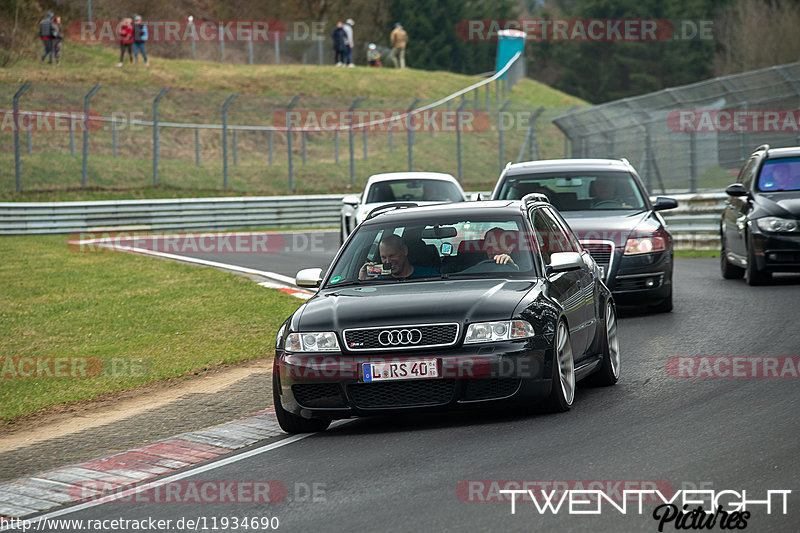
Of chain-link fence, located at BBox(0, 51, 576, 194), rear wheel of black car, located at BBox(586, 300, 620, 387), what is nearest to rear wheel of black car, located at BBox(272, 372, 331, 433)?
rear wheel of black car, located at BBox(586, 300, 620, 387)

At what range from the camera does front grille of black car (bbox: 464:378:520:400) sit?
7.60 m

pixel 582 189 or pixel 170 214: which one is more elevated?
pixel 582 189

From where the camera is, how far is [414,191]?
21.6 meters

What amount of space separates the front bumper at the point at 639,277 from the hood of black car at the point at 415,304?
16.9 feet

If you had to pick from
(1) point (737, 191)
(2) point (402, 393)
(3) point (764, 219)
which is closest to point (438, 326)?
(2) point (402, 393)

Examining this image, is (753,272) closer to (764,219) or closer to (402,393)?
(764,219)

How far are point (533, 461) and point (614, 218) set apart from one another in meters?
7.32

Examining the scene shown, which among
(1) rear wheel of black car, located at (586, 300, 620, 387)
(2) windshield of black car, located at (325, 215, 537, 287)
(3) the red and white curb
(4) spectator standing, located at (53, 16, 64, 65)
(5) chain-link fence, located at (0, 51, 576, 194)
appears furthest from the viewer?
(4) spectator standing, located at (53, 16, 64, 65)

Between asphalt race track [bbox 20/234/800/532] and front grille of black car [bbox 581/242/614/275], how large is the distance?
11.3 ft

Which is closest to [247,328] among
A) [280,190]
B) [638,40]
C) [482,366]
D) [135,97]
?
[482,366]

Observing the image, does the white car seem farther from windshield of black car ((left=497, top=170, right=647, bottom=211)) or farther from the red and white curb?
the red and white curb

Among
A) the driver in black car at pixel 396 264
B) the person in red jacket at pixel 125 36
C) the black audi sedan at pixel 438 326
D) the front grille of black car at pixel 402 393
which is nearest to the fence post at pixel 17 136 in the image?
the person in red jacket at pixel 125 36

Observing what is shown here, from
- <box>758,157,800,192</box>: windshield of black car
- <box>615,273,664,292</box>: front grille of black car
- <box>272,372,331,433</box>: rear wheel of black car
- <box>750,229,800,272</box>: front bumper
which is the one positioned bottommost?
<box>272,372,331,433</box>: rear wheel of black car

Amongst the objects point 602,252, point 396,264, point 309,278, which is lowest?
point 602,252
